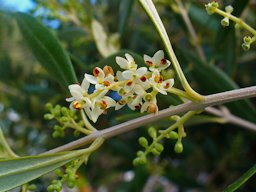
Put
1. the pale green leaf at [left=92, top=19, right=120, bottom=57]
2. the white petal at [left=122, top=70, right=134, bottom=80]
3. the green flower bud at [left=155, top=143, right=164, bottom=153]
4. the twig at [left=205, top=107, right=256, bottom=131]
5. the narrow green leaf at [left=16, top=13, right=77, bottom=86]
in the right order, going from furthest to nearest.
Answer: the pale green leaf at [left=92, top=19, right=120, bottom=57] → the twig at [left=205, top=107, right=256, bottom=131] → the narrow green leaf at [left=16, top=13, right=77, bottom=86] → the green flower bud at [left=155, top=143, right=164, bottom=153] → the white petal at [left=122, top=70, right=134, bottom=80]

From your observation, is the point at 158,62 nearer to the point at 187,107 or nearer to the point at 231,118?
the point at 187,107

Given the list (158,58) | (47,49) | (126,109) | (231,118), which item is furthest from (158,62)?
(126,109)

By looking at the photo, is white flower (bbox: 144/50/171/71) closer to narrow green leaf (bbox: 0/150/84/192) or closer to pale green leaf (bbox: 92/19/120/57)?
narrow green leaf (bbox: 0/150/84/192)

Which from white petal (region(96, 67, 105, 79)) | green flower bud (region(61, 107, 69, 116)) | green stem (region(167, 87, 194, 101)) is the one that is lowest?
green stem (region(167, 87, 194, 101))

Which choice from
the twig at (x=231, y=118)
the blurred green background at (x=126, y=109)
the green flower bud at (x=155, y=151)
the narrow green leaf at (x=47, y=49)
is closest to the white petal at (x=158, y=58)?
the green flower bud at (x=155, y=151)

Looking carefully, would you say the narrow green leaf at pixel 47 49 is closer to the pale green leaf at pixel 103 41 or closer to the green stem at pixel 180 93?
the green stem at pixel 180 93

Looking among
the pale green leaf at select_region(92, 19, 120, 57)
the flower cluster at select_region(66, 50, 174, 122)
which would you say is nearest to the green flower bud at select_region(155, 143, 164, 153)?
the flower cluster at select_region(66, 50, 174, 122)

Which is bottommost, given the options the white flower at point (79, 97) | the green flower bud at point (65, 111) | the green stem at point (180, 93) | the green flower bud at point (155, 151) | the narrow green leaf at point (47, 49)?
the green flower bud at point (155, 151)
